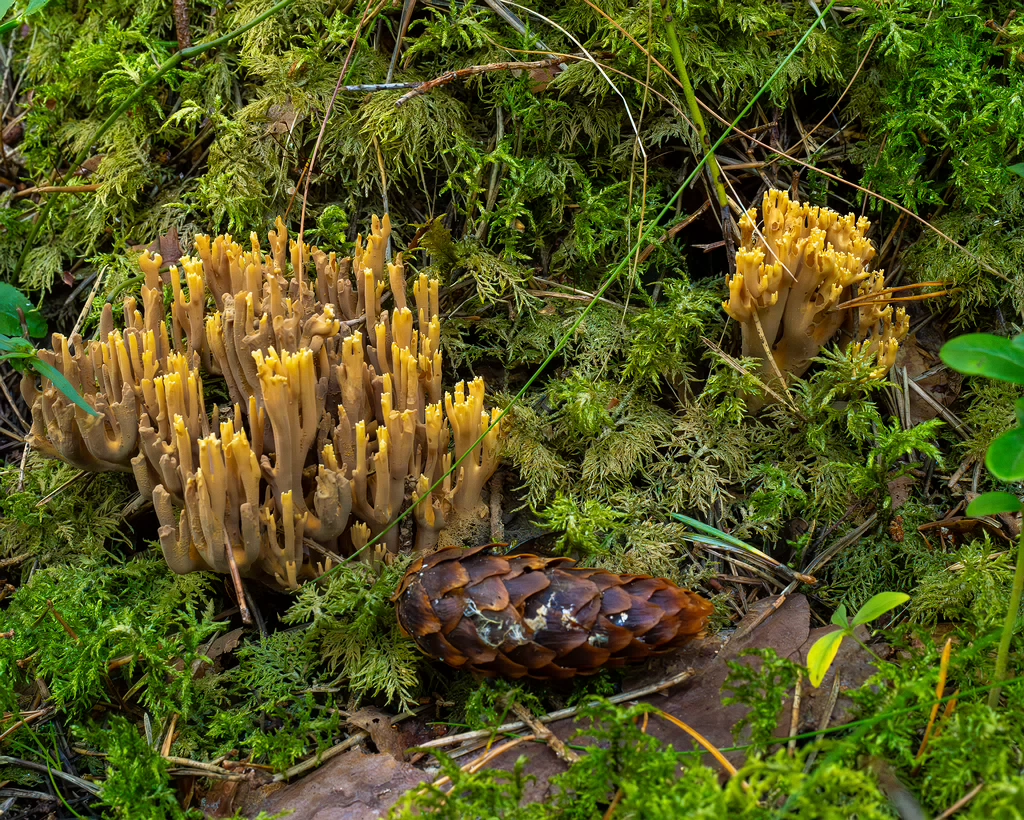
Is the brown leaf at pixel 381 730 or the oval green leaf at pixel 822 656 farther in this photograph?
the brown leaf at pixel 381 730

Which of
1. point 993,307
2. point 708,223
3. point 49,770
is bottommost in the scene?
point 49,770

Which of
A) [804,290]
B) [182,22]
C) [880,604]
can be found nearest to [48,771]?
[880,604]

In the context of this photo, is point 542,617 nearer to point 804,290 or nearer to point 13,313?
point 804,290

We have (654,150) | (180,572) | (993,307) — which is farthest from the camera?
(654,150)

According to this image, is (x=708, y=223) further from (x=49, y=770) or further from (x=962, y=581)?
(x=49, y=770)

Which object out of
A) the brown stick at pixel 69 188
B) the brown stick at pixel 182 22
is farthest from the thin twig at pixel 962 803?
the brown stick at pixel 182 22

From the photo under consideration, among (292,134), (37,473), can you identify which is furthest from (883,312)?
(37,473)

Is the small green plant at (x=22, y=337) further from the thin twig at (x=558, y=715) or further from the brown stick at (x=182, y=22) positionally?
the thin twig at (x=558, y=715)
